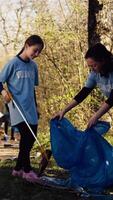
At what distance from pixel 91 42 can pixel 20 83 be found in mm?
5082

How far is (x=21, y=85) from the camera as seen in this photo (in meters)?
7.34

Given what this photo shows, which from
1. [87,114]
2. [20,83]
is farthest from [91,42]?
[20,83]

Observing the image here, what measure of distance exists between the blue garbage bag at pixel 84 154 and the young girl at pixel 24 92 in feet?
1.14

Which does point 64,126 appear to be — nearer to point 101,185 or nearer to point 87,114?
point 101,185

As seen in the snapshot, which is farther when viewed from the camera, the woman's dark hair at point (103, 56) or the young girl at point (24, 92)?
the young girl at point (24, 92)

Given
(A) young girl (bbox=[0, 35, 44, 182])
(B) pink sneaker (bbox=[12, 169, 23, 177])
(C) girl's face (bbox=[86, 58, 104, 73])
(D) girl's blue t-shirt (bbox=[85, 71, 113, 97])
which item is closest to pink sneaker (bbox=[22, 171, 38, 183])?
(A) young girl (bbox=[0, 35, 44, 182])

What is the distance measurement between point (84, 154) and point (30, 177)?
2.58 ft

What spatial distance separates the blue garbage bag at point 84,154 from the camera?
687cm

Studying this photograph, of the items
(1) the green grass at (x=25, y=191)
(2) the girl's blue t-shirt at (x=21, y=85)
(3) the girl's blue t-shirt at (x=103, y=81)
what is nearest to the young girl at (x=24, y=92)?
(2) the girl's blue t-shirt at (x=21, y=85)

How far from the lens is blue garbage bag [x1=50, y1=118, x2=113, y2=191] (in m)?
6.87

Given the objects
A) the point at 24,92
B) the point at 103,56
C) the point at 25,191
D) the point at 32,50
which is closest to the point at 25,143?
the point at 24,92

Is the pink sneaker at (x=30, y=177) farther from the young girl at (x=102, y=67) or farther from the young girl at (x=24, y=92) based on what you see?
the young girl at (x=102, y=67)

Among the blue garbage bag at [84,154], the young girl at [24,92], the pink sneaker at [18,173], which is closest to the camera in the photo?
the blue garbage bag at [84,154]

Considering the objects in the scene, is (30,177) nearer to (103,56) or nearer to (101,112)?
(101,112)
